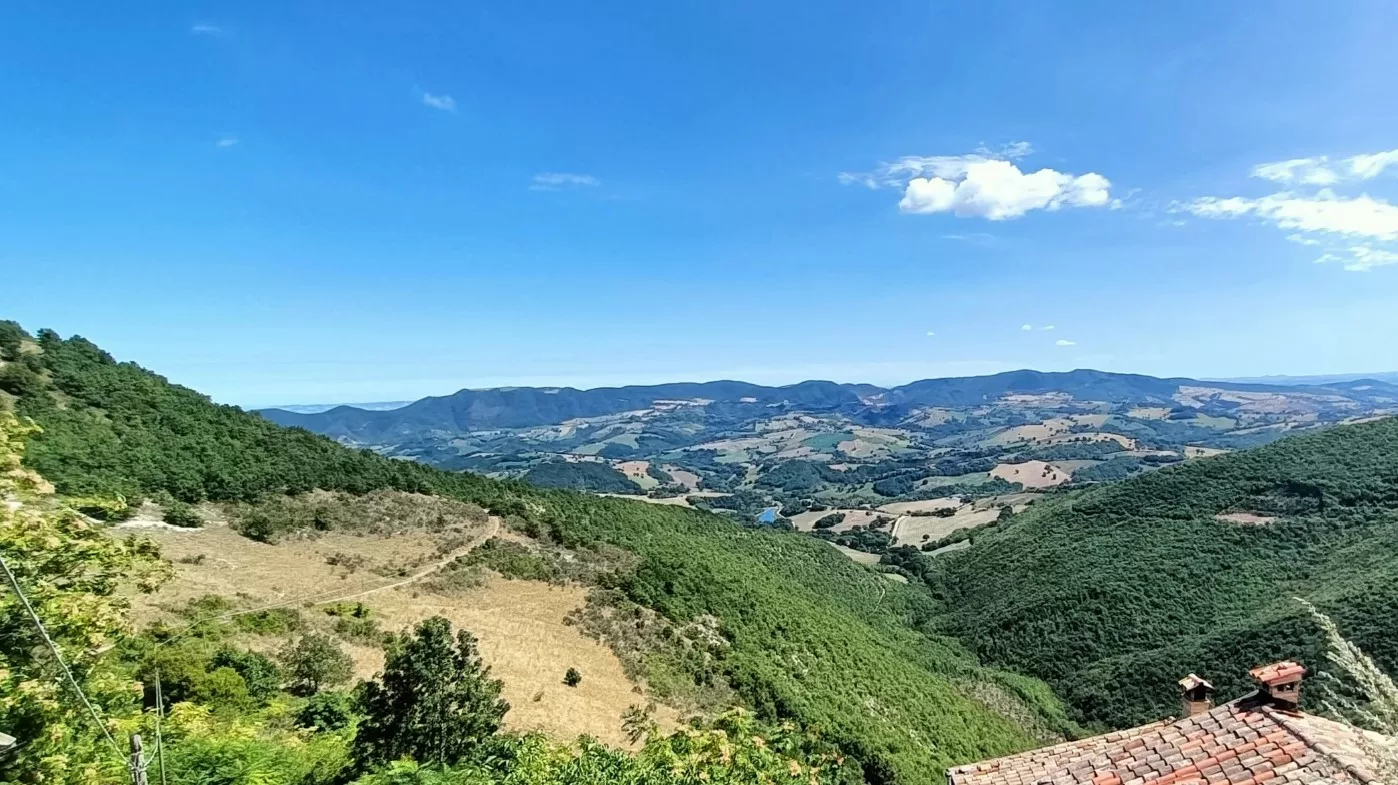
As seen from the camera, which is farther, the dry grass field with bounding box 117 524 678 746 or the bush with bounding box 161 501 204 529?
the bush with bounding box 161 501 204 529

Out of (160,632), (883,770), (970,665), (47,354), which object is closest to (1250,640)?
(970,665)

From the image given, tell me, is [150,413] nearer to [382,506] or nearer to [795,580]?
[382,506]

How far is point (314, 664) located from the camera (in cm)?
2245

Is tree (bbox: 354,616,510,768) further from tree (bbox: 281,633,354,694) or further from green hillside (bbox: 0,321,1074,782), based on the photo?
green hillside (bbox: 0,321,1074,782)

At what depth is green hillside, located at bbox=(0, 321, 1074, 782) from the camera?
107 ft

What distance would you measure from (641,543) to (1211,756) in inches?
1661

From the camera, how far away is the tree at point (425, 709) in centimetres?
1295

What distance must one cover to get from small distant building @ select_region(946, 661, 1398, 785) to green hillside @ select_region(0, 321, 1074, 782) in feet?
46.7

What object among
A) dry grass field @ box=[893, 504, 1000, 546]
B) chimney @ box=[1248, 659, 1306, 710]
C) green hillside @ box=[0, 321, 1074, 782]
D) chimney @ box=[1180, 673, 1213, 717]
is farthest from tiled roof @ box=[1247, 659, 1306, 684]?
dry grass field @ box=[893, 504, 1000, 546]

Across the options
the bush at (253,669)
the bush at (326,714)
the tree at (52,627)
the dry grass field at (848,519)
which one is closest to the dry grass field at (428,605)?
the bush at (253,669)

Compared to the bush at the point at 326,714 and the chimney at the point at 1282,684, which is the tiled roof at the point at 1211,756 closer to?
the chimney at the point at 1282,684

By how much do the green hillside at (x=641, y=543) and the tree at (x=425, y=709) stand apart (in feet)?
65.4

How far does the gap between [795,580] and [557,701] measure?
52.9m

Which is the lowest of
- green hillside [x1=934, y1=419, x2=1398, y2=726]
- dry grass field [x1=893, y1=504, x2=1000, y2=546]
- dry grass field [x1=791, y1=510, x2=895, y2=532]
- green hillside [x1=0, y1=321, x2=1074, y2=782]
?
dry grass field [x1=791, y1=510, x2=895, y2=532]
